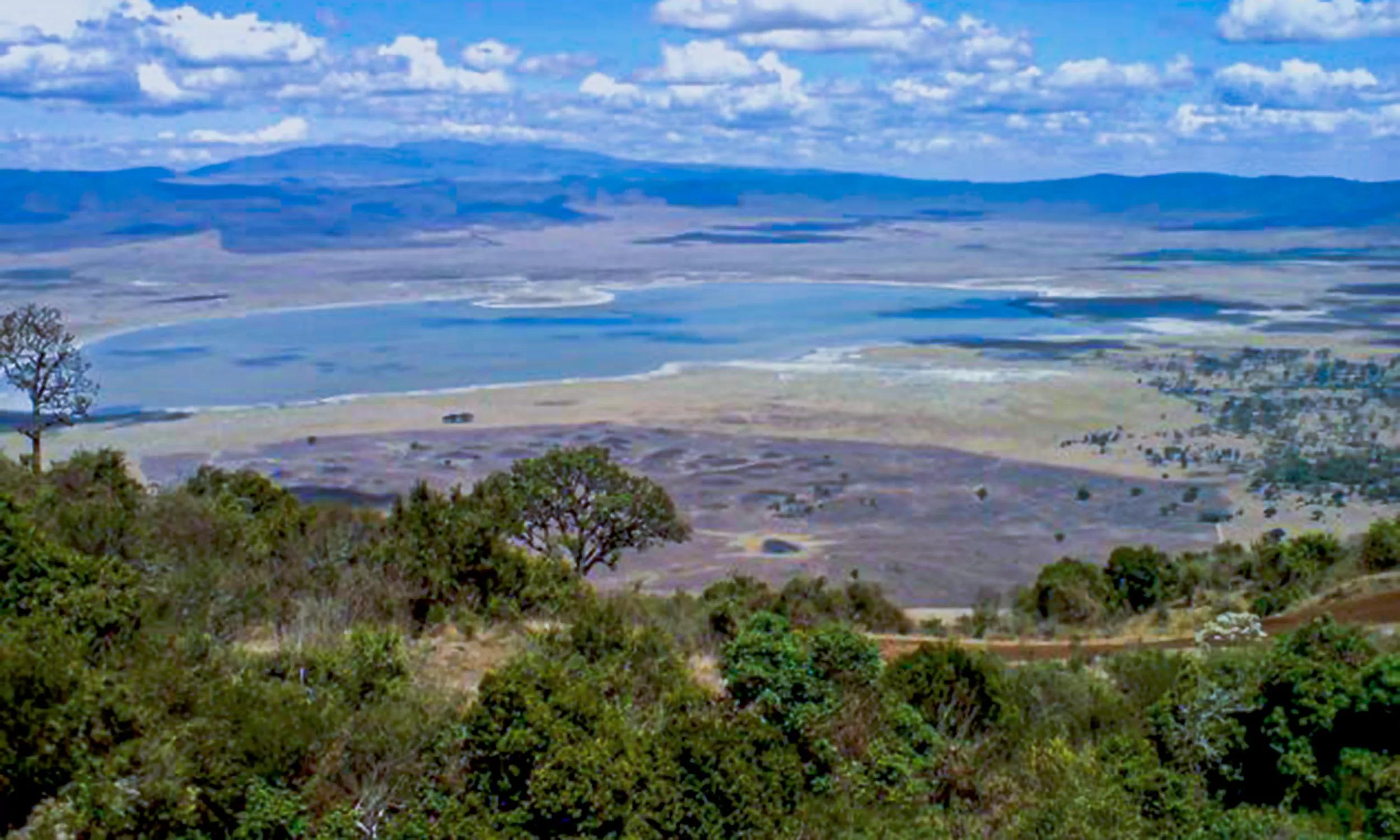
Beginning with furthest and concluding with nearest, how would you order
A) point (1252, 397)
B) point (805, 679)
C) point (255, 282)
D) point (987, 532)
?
point (255, 282) < point (1252, 397) < point (987, 532) < point (805, 679)

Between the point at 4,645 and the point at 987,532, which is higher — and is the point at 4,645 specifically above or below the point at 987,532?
above

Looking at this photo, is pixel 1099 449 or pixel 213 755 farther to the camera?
pixel 1099 449

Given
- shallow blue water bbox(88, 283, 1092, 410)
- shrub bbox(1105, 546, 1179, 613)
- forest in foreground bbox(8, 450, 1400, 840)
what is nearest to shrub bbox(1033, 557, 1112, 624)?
shrub bbox(1105, 546, 1179, 613)

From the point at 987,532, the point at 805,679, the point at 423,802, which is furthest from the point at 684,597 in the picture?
the point at 987,532

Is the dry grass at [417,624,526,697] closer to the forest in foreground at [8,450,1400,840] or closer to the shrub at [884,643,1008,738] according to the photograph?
the forest in foreground at [8,450,1400,840]

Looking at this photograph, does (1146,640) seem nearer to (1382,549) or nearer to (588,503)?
(1382,549)

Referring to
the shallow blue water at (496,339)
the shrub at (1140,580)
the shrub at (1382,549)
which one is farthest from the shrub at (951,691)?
the shallow blue water at (496,339)

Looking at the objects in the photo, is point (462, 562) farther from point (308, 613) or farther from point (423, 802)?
point (423, 802)
